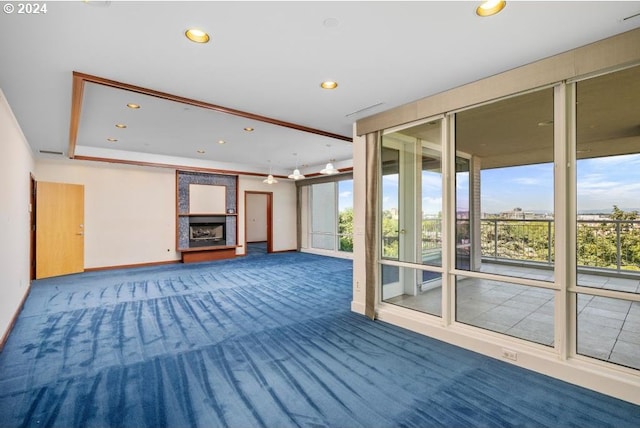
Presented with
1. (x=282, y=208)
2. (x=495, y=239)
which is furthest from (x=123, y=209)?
(x=495, y=239)

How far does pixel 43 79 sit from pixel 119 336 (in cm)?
270

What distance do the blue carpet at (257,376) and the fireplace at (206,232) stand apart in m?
4.20

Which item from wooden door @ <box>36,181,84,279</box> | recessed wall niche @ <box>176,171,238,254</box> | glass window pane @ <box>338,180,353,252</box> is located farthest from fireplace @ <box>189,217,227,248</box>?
glass window pane @ <box>338,180,353,252</box>

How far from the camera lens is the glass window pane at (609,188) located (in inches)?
100

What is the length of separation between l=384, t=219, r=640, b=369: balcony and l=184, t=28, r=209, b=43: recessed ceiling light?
2.97 m

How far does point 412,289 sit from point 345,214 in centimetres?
548

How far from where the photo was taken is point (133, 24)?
2.02 meters

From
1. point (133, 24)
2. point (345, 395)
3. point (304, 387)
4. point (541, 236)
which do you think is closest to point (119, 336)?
point (304, 387)

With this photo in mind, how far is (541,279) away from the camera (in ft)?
9.20

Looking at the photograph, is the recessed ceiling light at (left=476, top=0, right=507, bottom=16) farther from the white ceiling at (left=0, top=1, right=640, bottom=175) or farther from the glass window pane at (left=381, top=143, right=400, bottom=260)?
the glass window pane at (left=381, top=143, right=400, bottom=260)

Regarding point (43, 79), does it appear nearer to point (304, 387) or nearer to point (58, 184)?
point (304, 387)

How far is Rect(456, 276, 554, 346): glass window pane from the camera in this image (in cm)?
320
